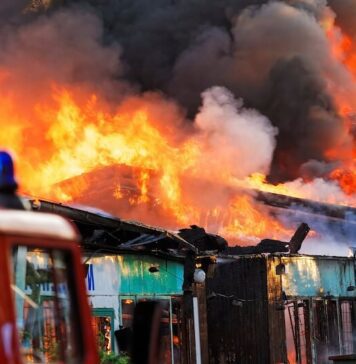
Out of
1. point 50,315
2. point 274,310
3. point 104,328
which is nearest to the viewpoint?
point 50,315

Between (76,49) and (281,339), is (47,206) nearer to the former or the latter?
(281,339)

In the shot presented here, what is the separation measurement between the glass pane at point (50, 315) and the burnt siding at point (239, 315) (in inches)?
743

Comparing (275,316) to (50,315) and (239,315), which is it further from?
(50,315)

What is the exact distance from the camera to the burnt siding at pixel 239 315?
21938 millimetres

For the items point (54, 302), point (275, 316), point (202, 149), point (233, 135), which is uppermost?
point (233, 135)

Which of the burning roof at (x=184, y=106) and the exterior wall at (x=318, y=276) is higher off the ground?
the burning roof at (x=184, y=106)

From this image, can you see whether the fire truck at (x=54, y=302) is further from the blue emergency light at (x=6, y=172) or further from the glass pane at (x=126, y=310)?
the glass pane at (x=126, y=310)

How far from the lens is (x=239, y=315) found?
73.8 feet

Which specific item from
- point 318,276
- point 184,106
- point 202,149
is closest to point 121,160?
point 202,149

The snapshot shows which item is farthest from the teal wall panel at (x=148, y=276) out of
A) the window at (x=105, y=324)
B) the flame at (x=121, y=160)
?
the flame at (x=121, y=160)

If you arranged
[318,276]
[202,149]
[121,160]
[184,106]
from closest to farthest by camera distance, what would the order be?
[318,276] → [121,160] → [202,149] → [184,106]

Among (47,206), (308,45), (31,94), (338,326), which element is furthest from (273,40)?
(47,206)

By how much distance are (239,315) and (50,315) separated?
19773mm

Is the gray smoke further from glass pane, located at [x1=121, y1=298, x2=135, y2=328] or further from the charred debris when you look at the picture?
glass pane, located at [x1=121, y1=298, x2=135, y2=328]
